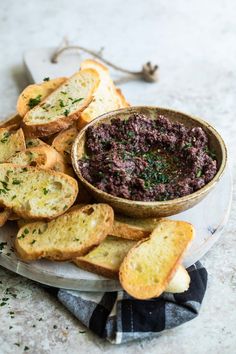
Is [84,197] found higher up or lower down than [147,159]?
lower down

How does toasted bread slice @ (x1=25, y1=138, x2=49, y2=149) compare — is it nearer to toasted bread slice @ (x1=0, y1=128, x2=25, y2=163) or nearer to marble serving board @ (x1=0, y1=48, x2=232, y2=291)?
toasted bread slice @ (x1=0, y1=128, x2=25, y2=163)

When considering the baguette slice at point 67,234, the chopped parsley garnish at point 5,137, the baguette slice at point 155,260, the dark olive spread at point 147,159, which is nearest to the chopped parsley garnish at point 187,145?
the dark olive spread at point 147,159

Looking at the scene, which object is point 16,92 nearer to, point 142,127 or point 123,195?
point 142,127

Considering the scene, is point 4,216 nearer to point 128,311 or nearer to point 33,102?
point 128,311

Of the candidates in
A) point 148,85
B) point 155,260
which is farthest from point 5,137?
point 148,85

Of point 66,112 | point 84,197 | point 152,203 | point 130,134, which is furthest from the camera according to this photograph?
point 66,112

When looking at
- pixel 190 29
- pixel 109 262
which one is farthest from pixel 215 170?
pixel 190 29

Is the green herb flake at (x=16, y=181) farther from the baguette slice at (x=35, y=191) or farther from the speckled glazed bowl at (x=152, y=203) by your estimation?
the speckled glazed bowl at (x=152, y=203)
